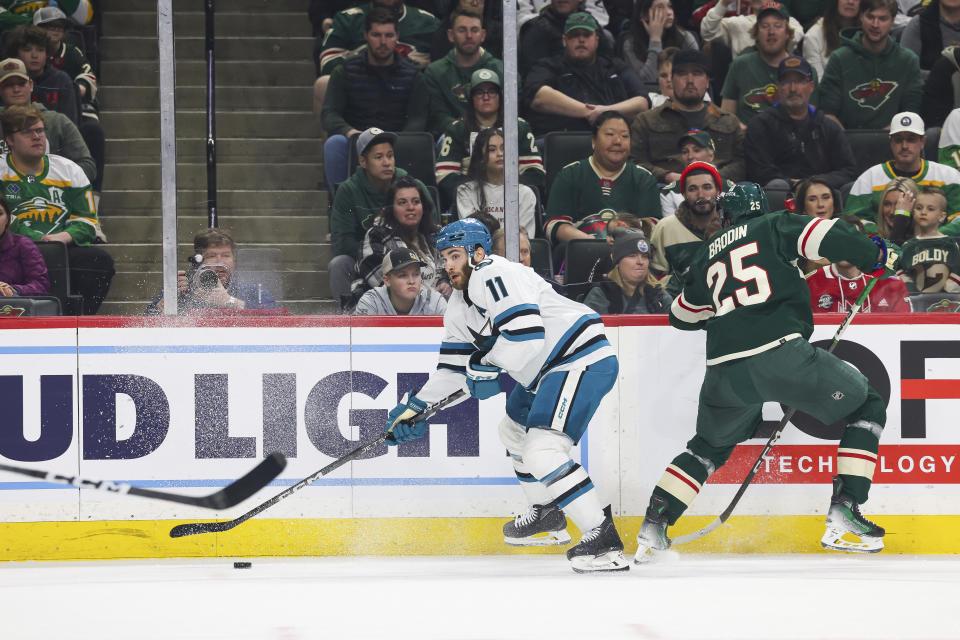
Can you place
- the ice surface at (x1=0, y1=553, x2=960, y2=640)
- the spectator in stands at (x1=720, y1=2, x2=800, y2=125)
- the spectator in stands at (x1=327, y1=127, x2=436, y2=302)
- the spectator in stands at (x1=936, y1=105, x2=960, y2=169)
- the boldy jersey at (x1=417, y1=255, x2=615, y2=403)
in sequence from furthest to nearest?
1. the spectator in stands at (x1=720, y1=2, x2=800, y2=125)
2. the spectator in stands at (x1=936, y1=105, x2=960, y2=169)
3. the spectator in stands at (x1=327, y1=127, x2=436, y2=302)
4. the boldy jersey at (x1=417, y1=255, x2=615, y2=403)
5. the ice surface at (x1=0, y1=553, x2=960, y2=640)

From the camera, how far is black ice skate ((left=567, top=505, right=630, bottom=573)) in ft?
13.5

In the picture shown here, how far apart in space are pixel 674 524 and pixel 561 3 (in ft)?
9.55

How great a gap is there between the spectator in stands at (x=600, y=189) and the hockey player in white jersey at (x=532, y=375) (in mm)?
827

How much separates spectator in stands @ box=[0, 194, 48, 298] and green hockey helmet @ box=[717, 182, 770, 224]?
8.35 ft

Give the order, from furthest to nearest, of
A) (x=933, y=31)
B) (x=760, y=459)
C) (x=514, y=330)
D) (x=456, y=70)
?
(x=933, y=31) < (x=456, y=70) < (x=760, y=459) < (x=514, y=330)

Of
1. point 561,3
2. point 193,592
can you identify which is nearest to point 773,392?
point 193,592

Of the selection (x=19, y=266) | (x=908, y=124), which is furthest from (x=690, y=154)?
(x=19, y=266)

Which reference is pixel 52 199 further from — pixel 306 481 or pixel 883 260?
pixel 883 260

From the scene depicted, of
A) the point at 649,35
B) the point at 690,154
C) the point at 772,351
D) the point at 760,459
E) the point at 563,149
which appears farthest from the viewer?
the point at 649,35

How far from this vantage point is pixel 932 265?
4883 millimetres

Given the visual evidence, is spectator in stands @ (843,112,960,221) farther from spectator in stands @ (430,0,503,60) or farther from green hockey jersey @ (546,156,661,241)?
spectator in stands @ (430,0,503,60)

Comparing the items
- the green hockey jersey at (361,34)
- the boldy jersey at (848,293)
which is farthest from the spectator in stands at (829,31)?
the boldy jersey at (848,293)

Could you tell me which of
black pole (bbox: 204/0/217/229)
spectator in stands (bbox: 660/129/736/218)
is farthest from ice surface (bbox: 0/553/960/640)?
spectator in stands (bbox: 660/129/736/218)

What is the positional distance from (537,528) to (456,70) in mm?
2278
